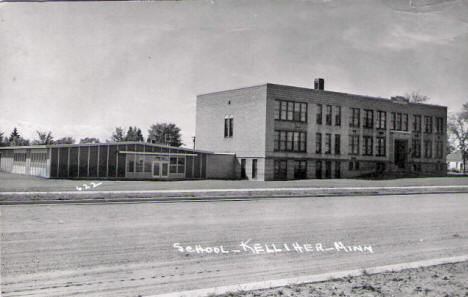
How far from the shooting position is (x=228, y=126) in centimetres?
4516

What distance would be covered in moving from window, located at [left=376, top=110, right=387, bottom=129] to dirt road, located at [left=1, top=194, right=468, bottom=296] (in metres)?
36.3

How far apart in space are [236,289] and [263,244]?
3364 mm

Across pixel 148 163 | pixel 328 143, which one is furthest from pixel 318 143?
pixel 148 163

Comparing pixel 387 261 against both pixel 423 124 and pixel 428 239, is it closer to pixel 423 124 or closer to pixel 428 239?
pixel 428 239

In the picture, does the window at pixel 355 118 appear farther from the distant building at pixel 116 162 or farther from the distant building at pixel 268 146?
the distant building at pixel 116 162

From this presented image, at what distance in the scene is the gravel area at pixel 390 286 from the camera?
565 cm

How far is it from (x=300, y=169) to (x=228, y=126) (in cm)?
881

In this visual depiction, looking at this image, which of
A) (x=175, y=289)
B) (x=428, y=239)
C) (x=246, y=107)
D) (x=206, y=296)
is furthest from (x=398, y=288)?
(x=246, y=107)

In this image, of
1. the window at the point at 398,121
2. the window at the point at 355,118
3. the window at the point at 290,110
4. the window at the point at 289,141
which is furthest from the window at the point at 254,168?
the window at the point at 398,121

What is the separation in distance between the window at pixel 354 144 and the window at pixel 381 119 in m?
3.66

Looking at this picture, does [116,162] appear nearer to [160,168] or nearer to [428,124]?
[160,168]

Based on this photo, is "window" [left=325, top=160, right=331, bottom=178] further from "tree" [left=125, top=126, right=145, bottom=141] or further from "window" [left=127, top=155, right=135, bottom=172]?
"tree" [left=125, top=126, right=145, bottom=141]

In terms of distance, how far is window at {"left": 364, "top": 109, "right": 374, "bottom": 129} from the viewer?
48188mm

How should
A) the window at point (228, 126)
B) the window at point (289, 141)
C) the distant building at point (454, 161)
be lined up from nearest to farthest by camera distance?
the window at point (289, 141), the window at point (228, 126), the distant building at point (454, 161)
